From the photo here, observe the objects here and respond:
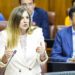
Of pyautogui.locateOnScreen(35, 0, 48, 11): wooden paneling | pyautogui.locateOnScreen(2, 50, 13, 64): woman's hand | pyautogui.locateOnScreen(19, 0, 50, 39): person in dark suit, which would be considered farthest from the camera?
pyautogui.locateOnScreen(35, 0, 48, 11): wooden paneling

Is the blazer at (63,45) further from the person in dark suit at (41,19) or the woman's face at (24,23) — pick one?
the person in dark suit at (41,19)

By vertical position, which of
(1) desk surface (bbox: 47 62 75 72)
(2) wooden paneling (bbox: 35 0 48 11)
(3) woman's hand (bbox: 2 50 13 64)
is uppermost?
(2) wooden paneling (bbox: 35 0 48 11)

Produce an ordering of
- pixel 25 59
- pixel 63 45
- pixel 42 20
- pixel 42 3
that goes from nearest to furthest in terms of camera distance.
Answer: pixel 25 59 → pixel 63 45 → pixel 42 20 → pixel 42 3

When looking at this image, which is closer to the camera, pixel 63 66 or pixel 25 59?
pixel 63 66

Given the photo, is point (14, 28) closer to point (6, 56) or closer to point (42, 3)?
point (6, 56)

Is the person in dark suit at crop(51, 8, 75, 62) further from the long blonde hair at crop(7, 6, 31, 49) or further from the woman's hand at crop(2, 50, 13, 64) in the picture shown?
the woman's hand at crop(2, 50, 13, 64)

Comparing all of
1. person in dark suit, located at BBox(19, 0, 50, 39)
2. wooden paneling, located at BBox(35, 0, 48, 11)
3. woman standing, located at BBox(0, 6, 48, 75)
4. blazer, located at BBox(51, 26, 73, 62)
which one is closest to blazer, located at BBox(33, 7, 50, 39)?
person in dark suit, located at BBox(19, 0, 50, 39)

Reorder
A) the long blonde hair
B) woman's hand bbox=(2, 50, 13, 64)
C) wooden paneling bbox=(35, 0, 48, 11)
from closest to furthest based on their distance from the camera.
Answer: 1. woman's hand bbox=(2, 50, 13, 64)
2. the long blonde hair
3. wooden paneling bbox=(35, 0, 48, 11)

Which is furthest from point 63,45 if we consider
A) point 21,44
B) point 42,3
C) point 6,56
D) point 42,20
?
point 42,3

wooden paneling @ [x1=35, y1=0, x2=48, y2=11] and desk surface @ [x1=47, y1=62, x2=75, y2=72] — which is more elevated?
wooden paneling @ [x1=35, y1=0, x2=48, y2=11]

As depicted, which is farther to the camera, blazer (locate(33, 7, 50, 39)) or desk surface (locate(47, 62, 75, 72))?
blazer (locate(33, 7, 50, 39))

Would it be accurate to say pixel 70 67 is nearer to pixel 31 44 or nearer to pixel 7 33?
pixel 31 44

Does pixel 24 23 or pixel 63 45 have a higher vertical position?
pixel 24 23

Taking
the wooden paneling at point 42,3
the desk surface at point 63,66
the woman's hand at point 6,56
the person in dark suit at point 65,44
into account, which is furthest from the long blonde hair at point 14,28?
the wooden paneling at point 42,3
